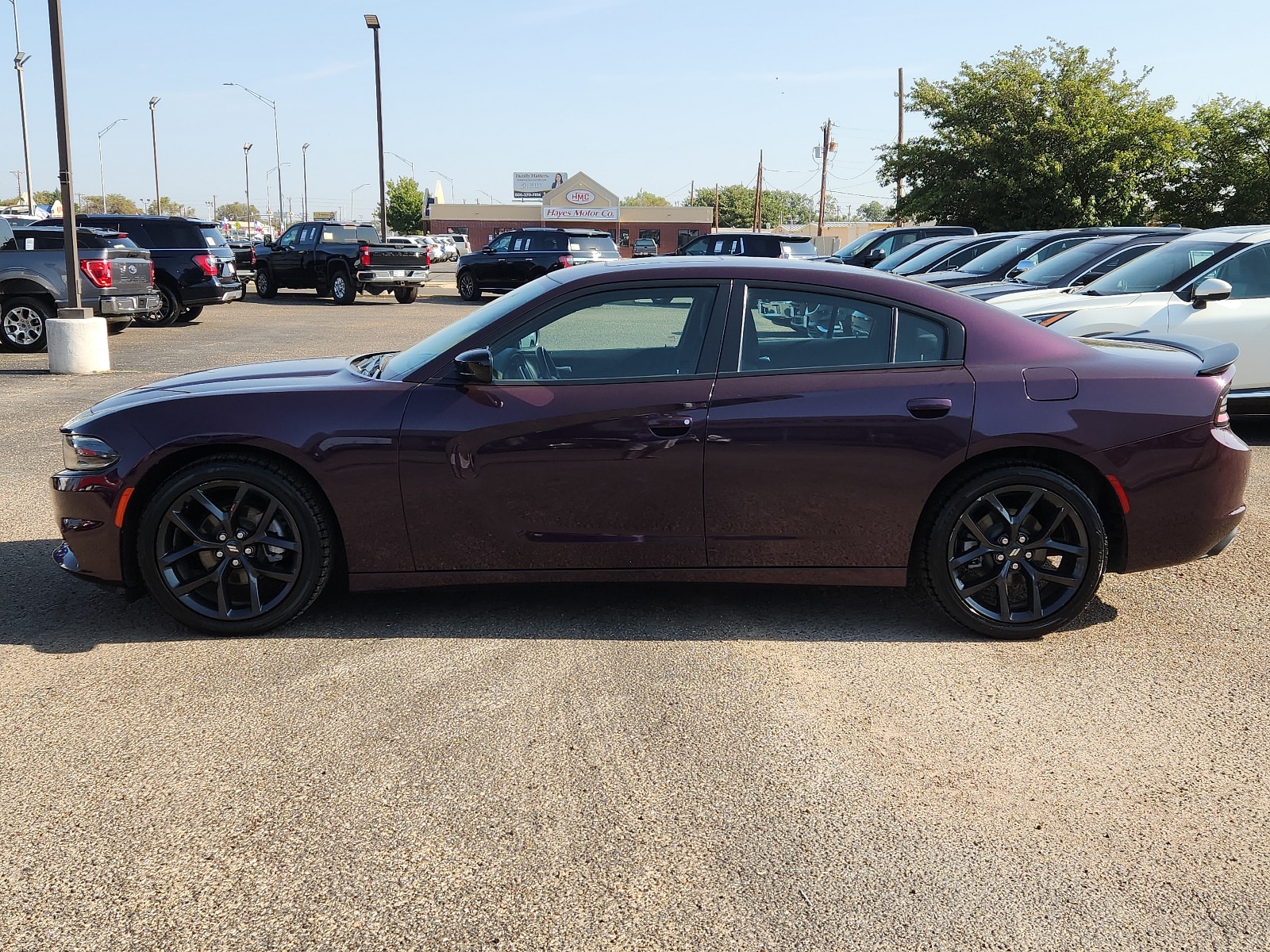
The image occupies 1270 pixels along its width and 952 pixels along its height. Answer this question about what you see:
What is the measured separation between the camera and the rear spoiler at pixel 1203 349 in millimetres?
4723

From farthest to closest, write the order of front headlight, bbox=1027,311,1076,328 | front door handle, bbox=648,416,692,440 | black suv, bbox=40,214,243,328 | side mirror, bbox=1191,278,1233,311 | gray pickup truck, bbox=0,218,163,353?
black suv, bbox=40,214,243,328 < gray pickup truck, bbox=0,218,163,353 < front headlight, bbox=1027,311,1076,328 < side mirror, bbox=1191,278,1233,311 < front door handle, bbox=648,416,692,440

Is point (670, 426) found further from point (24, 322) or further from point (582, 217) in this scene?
point (582, 217)

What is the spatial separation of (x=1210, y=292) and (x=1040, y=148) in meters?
28.6

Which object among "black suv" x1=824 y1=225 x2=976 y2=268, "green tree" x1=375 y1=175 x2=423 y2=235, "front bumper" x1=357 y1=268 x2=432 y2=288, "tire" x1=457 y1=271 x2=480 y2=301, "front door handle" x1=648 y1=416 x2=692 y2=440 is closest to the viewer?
"front door handle" x1=648 y1=416 x2=692 y2=440

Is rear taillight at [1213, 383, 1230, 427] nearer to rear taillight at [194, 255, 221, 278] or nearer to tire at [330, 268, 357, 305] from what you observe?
rear taillight at [194, 255, 221, 278]

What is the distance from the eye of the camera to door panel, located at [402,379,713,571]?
14.6 ft

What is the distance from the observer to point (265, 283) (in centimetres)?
2995

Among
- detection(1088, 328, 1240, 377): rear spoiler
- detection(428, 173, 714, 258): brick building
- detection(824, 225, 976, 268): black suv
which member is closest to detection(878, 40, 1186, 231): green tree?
detection(824, 225, 976, 268): black suv

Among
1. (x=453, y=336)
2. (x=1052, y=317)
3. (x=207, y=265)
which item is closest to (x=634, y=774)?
(x=453, y=336)

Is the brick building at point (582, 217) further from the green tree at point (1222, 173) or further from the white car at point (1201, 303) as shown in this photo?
the white car at point (1201, 303)

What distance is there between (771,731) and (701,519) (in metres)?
1.04

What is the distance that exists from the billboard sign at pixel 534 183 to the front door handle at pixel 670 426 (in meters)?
124

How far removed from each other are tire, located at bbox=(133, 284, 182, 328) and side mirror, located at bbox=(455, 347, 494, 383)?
58.2 ft

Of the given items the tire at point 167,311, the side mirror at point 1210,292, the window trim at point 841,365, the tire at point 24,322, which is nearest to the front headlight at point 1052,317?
the side mirror at point 1210,292
